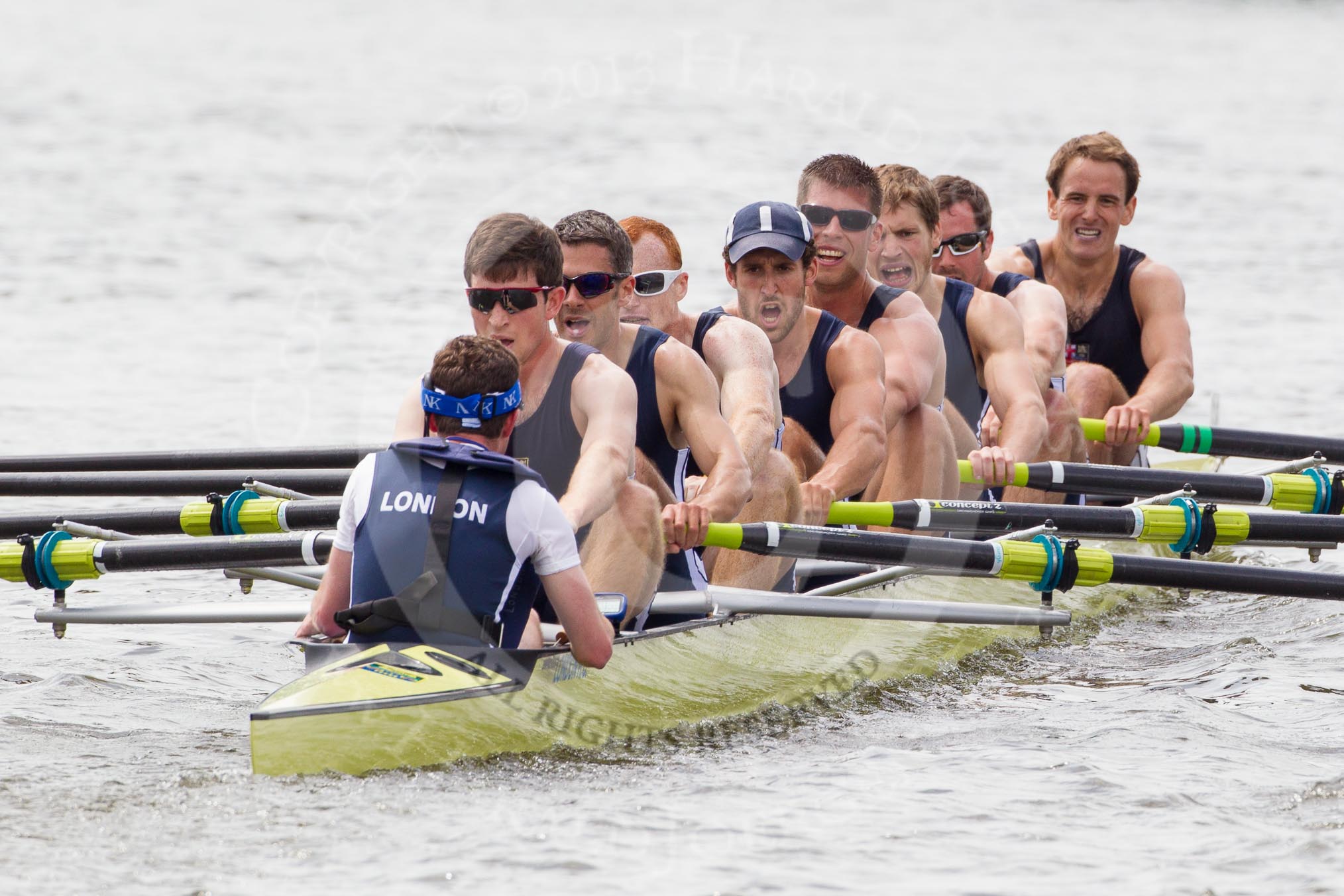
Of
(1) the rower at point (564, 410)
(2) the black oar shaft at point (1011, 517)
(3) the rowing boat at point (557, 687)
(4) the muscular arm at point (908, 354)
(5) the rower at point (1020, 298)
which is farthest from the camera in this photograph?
(5) the rower at point (1020, 298)

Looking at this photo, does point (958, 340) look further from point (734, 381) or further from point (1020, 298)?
point (734, 381)

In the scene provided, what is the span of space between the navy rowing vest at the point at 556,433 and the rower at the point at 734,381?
2.35ft

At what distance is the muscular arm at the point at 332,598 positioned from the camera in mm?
4848

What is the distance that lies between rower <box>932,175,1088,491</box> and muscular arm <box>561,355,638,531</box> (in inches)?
127

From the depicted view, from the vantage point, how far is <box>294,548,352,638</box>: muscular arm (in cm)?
485

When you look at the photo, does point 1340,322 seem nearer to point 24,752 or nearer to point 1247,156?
point 1247,156

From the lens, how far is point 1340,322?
1800 cm

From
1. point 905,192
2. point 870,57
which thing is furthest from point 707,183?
point 905,192

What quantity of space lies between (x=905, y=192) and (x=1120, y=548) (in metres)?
2.13

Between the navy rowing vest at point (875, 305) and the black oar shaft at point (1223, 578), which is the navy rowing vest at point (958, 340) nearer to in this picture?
the navy rowing vest at point (875, 305)

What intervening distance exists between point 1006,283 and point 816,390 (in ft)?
7.28

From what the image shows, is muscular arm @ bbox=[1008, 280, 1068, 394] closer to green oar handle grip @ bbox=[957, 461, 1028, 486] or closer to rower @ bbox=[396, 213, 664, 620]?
green oar handle grip @ bbox=[957, 461, 1028, 486]

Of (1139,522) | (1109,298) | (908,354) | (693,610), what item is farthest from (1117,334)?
(693,610)

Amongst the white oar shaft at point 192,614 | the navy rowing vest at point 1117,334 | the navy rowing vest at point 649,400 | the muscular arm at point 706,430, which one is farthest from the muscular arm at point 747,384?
the navy rowing vest at point 1117,334
